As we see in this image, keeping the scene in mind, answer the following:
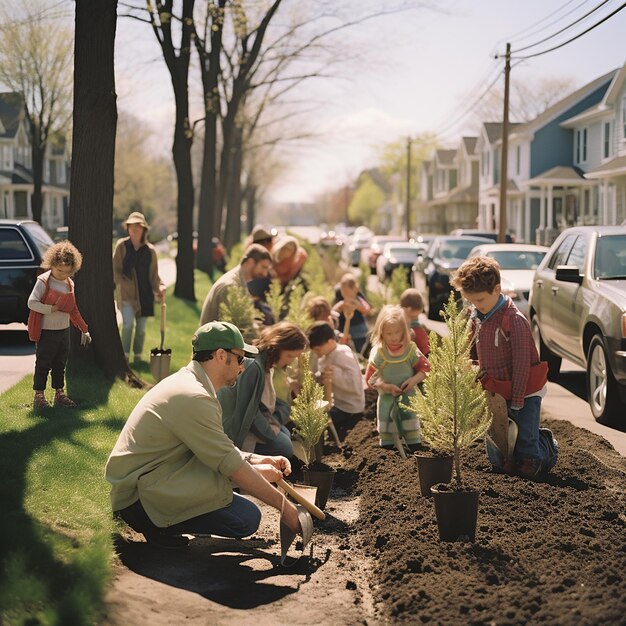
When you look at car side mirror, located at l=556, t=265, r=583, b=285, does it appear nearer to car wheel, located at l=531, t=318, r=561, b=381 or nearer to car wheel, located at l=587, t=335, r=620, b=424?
car wheel, located at l=587, t=335, r=620, b=424

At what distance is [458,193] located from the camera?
8781cm

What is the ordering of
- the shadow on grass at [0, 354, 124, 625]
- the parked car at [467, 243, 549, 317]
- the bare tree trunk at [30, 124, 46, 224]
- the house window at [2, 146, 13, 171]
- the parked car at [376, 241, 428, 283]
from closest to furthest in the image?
the shadow on grass at [0, 354, 124, 625] → the parked car at [467, 243, 549, 317] → the parked car at [376, 241, 428, 283] → the bare tree trunk at [30, 124, 46, 224] → the house window at [2, 146, 13, 171]

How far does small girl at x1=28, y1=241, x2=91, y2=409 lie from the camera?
956 cm

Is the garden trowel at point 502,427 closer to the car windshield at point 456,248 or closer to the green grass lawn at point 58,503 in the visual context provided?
the green grass lawn at point 58,503

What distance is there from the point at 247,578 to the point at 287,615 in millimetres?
637

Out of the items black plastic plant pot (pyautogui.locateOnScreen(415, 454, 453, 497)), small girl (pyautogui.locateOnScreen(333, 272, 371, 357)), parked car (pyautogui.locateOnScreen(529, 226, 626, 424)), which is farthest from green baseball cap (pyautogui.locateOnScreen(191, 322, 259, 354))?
small girl (pyautogui.locateOnScreen(333, 272, 371, 357))

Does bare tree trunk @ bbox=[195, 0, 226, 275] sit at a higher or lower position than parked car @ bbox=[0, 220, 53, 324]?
higher

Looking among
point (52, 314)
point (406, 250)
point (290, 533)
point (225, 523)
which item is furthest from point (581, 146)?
point (290, 533)

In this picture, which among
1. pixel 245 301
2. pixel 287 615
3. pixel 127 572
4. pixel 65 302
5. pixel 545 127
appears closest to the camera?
pixel 287 615

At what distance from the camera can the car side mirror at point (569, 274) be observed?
1180 centimetres

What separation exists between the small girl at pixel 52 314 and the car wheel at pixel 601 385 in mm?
5132

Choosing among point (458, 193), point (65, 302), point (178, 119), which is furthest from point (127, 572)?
point (458, 193)

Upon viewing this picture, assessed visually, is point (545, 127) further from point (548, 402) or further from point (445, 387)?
point (445, 387)

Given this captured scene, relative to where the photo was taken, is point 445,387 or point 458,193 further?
point 458,193
